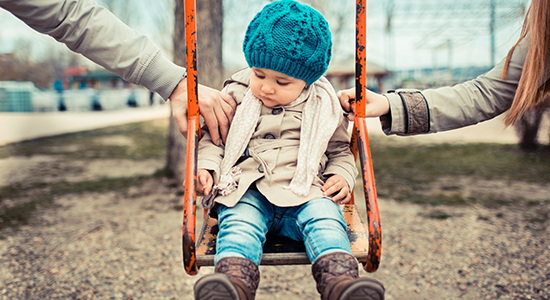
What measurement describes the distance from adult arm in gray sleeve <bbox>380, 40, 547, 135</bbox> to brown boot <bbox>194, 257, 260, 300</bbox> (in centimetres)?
81

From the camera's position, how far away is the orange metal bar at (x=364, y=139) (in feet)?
4.18

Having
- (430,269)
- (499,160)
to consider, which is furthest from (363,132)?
(499,160)

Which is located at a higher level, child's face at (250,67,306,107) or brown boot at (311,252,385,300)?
child's face at (250,67,306,107)

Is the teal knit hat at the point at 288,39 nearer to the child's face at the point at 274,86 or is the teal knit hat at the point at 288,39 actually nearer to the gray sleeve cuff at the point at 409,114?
the child's face at the point at 274,86

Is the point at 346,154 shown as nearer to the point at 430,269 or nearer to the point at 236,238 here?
the point at 236,238

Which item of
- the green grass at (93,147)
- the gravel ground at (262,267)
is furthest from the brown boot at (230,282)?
the green grass at (93,147)

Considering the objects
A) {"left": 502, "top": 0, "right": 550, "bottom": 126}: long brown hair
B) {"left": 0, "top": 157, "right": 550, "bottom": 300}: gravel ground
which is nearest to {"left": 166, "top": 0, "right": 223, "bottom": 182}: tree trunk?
{"left": 0, "top": 157, "right": 550, "bottom": 300}: gravel ground

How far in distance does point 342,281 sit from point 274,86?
0.71 meters

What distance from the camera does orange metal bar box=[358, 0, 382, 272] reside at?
128cm

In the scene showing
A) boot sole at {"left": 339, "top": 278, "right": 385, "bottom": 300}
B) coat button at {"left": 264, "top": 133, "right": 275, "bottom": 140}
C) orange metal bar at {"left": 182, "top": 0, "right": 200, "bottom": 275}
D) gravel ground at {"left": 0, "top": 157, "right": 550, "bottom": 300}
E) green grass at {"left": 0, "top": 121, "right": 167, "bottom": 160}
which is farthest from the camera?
green grass at {"left": 0, "top": 121, "right": 167, "bottom": 160}

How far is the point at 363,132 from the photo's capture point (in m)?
1.43

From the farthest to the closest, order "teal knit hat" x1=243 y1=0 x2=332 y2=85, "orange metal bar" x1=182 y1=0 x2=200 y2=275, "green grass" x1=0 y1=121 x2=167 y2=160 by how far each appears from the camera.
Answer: "green grass" x1=0 y1=121 x2=167 y2=160 < "teal knit hat" x1=243 y1=0 x2=332 y2=85 < "orange metal bar" x1=182 y1=0 x2=200 y2=275

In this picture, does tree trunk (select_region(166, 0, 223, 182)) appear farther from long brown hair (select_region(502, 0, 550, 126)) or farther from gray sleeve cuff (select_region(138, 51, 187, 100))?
long brown hair (select_region(502, 0, 550, 126))

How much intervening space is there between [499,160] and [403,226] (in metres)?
3.47
